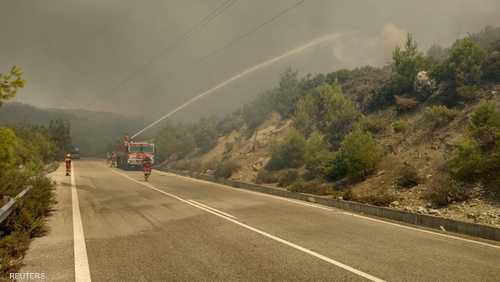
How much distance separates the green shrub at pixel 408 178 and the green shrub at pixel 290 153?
34.1 ft

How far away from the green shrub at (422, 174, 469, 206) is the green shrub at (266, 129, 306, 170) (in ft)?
42.4

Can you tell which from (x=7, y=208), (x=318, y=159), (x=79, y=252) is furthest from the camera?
(x=318, y=159)

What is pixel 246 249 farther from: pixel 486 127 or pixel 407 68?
pixel 407 68

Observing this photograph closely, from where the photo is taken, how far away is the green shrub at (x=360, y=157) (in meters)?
16.9

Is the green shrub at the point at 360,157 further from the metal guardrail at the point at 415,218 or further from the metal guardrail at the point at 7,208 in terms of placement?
the metal guardrail at the point at 7,208

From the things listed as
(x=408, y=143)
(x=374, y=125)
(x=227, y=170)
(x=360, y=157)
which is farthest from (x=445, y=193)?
(x=227, y=170)

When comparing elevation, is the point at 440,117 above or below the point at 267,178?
above

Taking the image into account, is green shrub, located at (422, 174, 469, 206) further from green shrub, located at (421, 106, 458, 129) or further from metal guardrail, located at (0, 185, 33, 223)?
metal guardrail, located at (0, 185, 33, 223)

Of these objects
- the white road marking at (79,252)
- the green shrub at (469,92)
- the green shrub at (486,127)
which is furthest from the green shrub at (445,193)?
the white road marking at (79,252)

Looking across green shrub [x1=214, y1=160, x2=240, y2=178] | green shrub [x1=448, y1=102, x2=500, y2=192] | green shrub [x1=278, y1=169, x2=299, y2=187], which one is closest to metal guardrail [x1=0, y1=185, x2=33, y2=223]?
green shrub [x1=448, y1=102, x2=500, y2=192]

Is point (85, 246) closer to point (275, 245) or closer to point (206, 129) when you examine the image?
point (275, 245)

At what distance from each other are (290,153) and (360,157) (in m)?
9.00

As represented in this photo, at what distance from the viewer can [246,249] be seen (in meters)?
6.82

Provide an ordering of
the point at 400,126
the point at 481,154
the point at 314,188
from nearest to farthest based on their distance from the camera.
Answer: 1. the point at 481,154
2. the point at 314,188
3. the point at 400,126
